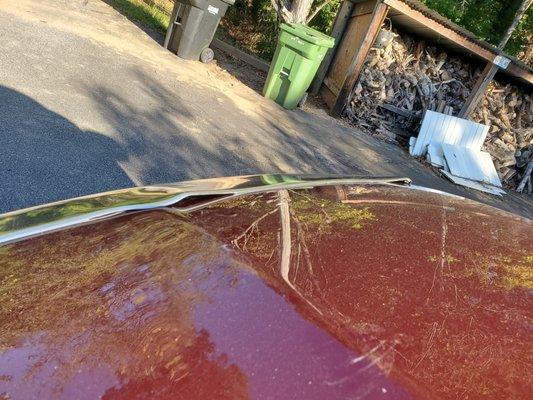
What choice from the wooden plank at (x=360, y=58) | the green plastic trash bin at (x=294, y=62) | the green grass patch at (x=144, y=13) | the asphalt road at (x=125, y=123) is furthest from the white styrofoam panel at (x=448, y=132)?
the green grass patch at (x=144, y=13)

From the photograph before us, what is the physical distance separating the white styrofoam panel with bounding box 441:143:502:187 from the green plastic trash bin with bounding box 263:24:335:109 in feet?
10.1

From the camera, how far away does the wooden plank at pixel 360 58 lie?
958cm

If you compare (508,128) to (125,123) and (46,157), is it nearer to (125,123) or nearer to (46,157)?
(125,123)

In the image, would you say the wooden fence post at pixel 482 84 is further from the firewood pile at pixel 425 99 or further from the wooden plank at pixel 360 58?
the wooden plank at pixel 360 58

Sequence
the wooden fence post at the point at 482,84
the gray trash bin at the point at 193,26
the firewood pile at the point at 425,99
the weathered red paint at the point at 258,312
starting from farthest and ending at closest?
the firewood pile at the point at 425,99 → the gray trash bin at the point at 193,26 → the wooden fence post at the point at 482,84 → the weathered red paint at the point at 258,312

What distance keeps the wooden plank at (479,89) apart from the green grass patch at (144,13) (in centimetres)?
676

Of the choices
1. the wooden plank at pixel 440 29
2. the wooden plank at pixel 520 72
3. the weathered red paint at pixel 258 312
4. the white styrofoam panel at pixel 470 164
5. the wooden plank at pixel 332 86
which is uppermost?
the wooden plank at pixel 440 29

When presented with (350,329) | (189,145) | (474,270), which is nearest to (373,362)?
(350,329)

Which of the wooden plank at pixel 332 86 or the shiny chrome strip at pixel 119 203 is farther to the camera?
the wooden plank at pixel 332 86

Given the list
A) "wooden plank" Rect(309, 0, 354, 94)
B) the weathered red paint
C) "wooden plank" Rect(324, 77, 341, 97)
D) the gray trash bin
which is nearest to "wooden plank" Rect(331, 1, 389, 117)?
"wooden plank" Rect(324, 77, 341, 97)

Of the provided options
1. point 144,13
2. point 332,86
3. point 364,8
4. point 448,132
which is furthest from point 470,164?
point 144,13

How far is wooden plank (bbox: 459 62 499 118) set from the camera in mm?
9945

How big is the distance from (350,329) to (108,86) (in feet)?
21.4

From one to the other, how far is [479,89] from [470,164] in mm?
1564
